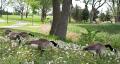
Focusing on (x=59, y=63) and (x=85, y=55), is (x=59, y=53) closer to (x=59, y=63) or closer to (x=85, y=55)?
(x=85, y=55)

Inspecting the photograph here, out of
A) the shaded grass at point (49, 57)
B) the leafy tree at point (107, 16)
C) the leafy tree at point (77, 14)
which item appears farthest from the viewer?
the leafy tree at point (107, 16)

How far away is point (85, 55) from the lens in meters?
8.23

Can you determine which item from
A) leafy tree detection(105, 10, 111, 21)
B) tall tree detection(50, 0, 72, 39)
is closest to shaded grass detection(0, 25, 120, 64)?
tall tree detection(50, 0, 72, 39)

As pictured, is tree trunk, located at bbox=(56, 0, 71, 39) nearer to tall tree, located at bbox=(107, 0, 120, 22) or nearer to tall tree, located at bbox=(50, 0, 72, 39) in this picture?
tall tree, located at bbox=(50, 0, 72, 39)

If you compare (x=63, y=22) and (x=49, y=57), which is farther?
(x=63, y=22)

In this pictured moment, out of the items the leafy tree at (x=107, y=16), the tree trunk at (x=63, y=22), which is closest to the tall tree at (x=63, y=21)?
the tree trunk at (x=63, y=22)

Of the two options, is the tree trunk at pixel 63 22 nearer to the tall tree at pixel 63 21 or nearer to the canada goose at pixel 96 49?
the tall tree at pixel 63 21

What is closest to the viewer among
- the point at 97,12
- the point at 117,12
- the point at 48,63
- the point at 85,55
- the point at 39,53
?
the point at 48,63

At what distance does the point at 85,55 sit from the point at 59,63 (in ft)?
5.98

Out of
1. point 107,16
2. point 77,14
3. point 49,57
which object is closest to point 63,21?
point 49,57

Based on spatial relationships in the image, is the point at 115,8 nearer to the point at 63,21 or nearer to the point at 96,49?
the point at 63,21

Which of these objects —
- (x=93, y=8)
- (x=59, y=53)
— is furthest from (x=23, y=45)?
(x=93, y=8)

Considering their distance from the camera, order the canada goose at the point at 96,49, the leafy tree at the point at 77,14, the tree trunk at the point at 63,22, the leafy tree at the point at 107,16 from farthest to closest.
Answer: the leafy tree at the point at 107,16 < the leafy tree at the point at 77,14 < the tree trunk at the point at 63,22 < the canada goose at the point at 96,49

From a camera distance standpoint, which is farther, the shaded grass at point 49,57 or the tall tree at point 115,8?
the tall tree at point 115,8
